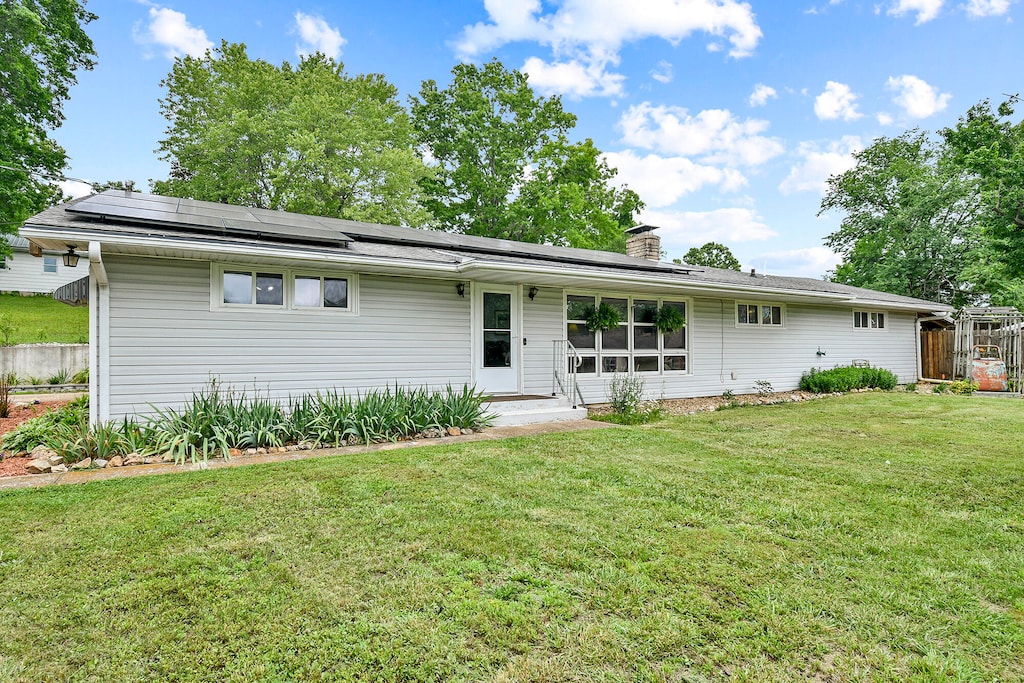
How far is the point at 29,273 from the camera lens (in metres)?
22.1

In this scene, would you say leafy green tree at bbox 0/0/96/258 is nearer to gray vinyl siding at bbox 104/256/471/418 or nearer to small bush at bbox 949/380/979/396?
gray vinyl siding at bbox 104/256/471/418

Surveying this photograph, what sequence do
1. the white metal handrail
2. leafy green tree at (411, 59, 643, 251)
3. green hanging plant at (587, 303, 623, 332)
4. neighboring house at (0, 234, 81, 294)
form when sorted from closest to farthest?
the white metal handrail < green hanging plant at (587, 303, 623, 332) < neighboring house at (0, 234, 81, 294) < leafy green tree at (411, 59, 643, 251)

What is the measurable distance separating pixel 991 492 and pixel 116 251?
355 inches

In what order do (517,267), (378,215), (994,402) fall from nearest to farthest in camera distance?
(517,267)
(994,402)
(378,215)

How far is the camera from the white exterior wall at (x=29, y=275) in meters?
21.6

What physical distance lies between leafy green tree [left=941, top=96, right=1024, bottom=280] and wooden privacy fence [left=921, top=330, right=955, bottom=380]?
2.48 m

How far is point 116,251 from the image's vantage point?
5773mm

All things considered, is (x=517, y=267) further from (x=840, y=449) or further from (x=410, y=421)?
(x=840, y=449)

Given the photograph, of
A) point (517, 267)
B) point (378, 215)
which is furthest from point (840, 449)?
point (378, 215)

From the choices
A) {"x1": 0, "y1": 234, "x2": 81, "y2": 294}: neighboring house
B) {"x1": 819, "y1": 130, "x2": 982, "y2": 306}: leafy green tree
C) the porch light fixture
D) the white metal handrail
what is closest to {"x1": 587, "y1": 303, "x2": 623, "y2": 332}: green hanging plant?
the white metal handrail

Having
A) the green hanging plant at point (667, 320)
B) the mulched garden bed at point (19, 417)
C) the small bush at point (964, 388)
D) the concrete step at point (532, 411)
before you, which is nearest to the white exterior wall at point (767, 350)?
the green hanging plant at point (667, 320)

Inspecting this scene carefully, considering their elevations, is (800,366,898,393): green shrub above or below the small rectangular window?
below

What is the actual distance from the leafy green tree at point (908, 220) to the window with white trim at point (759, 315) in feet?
38.8

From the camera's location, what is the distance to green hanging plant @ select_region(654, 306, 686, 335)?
10203mm
